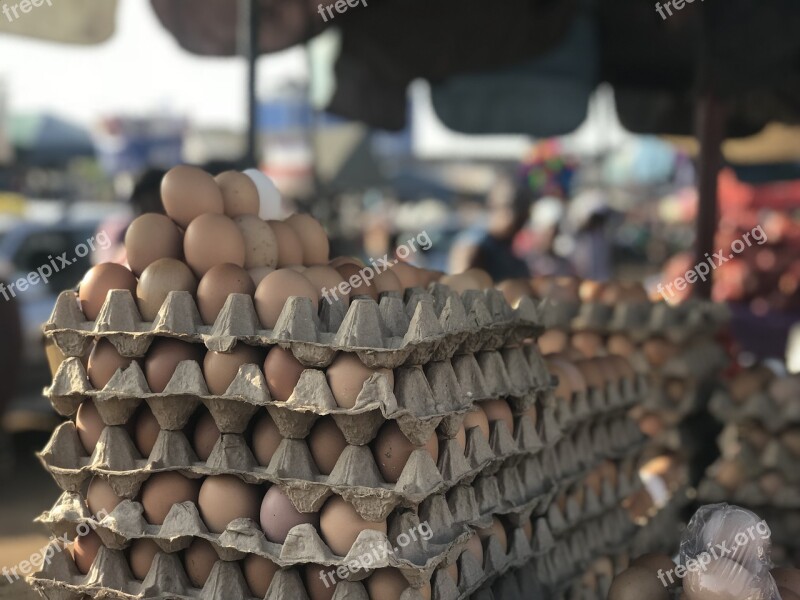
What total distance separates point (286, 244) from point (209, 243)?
329mm

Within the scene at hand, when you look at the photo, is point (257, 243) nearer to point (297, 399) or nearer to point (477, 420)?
point (297, 399)

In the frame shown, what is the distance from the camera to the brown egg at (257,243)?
2.60m

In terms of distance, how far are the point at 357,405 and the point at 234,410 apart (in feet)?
1.18

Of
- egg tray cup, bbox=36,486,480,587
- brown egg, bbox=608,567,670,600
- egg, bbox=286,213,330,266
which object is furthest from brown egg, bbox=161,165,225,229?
brown egg, bbox=608,567,670,600

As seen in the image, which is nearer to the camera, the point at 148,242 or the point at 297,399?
the point at 297,399

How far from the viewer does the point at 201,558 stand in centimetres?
233

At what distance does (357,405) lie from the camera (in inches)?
83.8

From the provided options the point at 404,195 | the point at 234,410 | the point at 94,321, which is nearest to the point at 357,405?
the point at 234,410

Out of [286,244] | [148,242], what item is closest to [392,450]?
[286,244]

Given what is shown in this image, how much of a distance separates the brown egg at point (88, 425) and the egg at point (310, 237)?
0.83 m

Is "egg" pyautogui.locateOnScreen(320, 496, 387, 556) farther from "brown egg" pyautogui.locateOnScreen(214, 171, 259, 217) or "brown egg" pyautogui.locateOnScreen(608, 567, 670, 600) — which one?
"brown egg" pyautogui.locateOnScreen(214, 171, 259, 217)

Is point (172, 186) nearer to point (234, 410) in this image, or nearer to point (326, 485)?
point (234, 410)

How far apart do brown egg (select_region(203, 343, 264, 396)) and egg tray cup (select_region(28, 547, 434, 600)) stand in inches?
18.6

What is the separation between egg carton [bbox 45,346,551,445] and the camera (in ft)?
7.05
